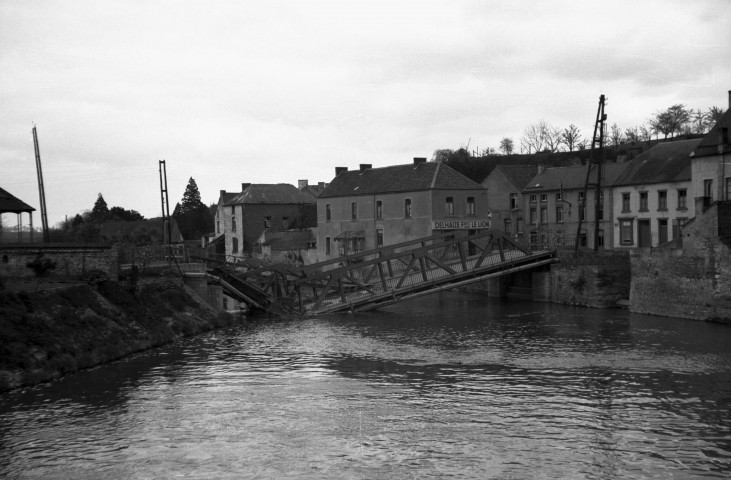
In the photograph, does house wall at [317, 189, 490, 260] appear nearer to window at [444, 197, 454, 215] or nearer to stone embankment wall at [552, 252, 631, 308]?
window at [444, 197, 454, 215]

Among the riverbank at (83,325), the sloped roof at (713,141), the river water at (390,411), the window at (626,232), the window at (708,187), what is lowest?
the river water at (390,411)

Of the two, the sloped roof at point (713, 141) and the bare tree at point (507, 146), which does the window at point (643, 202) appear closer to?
the sloped roof at point (713, 141)

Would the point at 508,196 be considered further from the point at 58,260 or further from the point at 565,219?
the point at 58,260

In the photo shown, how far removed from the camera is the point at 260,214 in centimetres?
8131

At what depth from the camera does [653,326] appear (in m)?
36.0

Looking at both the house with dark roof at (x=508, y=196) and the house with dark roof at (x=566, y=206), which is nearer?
the house with dark roof at (x=566, y=206)

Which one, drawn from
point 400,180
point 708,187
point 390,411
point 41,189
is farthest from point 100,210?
point 390,411

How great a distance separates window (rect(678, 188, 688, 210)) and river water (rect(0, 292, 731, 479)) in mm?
21883

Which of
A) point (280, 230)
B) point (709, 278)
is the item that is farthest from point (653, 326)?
point (280, 230)

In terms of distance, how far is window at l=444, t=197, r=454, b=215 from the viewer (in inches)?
2443

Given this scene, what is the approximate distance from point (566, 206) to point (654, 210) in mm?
10455

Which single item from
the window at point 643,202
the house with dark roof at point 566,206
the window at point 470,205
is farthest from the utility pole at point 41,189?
the window at point 643,202

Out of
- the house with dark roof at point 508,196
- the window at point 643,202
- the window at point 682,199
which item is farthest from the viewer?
the house with dark roof at point 508,196

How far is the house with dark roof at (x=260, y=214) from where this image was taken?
8069 cm
